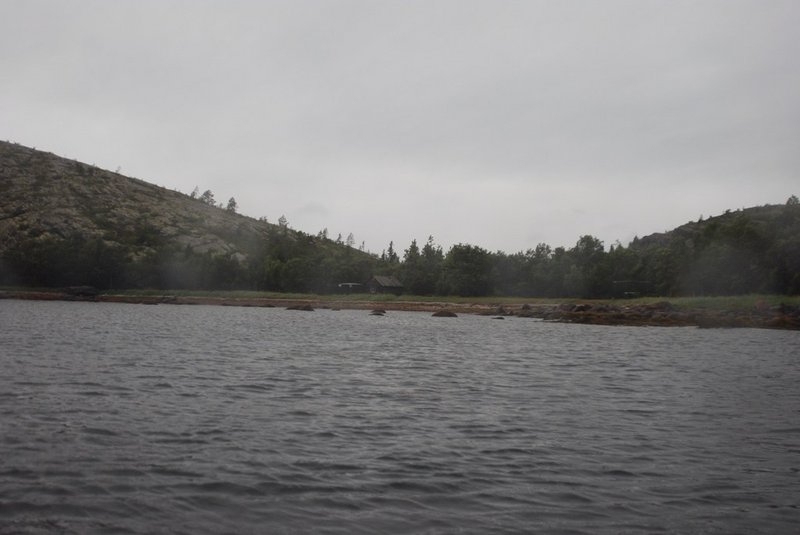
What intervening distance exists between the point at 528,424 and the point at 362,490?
307 inches

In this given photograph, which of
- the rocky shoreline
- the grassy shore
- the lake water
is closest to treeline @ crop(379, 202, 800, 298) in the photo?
the grassy shore

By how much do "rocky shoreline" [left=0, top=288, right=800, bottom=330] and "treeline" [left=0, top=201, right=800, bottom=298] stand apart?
15.9 meters

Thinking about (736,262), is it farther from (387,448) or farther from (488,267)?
(387,448)

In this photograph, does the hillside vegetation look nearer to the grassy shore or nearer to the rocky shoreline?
the grassy shore

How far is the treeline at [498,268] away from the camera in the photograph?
10875cm

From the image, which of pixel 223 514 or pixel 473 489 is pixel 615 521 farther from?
pixel 223 514

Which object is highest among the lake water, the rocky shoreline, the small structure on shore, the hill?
the hill

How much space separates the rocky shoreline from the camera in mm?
77188

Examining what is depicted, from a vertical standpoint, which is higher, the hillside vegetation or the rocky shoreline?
the hillside vegetation

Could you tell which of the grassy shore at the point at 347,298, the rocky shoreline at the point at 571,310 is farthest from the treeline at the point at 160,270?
the rocky shoreline at the point at 571,310

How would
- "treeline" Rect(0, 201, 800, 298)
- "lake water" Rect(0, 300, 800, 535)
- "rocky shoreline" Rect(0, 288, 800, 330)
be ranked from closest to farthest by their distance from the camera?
"lake water" Rect(0, 300, 800, 535)
"rocky shoreline" Rect(0, 288, 800, 330)
"treeline" Rect(0, 201, 800, 298)

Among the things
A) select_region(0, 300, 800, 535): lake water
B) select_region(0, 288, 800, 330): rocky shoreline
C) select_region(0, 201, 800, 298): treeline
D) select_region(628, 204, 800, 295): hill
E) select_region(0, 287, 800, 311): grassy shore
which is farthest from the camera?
select_region(0, 287, 800, 311): grassy shore

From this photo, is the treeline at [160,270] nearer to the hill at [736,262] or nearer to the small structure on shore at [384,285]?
the small structure on shore at [384,285]

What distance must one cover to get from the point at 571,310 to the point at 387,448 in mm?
85954
